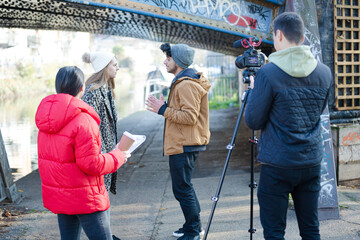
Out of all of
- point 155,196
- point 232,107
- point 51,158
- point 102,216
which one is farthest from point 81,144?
point 232,107

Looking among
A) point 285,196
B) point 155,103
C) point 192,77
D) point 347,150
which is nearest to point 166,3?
point 192,77

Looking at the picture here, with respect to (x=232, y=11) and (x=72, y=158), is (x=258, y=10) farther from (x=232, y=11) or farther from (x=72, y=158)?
(x=72, y=158)

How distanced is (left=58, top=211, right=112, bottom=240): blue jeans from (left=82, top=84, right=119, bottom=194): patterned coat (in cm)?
77

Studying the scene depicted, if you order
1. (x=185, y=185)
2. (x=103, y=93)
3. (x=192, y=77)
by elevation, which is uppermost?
(x=192, y=77)

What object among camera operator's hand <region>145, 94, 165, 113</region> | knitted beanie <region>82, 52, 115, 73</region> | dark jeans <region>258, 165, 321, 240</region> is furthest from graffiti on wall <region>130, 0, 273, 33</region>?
dark jeans <region>258, 165, 321, 240</region>

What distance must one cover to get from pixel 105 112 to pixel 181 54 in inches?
33.4

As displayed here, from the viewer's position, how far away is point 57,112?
2.48m

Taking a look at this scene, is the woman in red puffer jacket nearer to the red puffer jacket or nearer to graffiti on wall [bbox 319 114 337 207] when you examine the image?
the red puffer jacket

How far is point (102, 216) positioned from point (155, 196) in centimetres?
286

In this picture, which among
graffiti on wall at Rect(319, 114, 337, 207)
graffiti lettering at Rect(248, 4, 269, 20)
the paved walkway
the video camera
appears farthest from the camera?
graffiti lettering at Rect(248, 4, 269, 20)

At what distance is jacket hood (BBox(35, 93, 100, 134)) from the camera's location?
2.48 m

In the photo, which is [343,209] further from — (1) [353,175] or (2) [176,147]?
(2) [176,147]

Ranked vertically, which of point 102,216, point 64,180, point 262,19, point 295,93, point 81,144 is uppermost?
point 262,19

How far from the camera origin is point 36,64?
1401 inches
